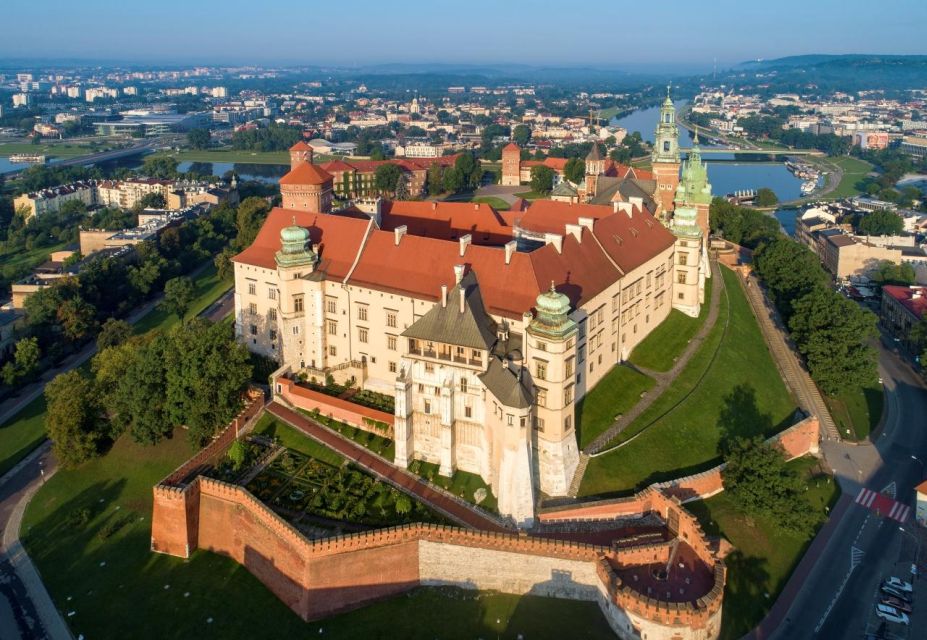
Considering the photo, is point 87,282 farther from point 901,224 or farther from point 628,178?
point 901,224

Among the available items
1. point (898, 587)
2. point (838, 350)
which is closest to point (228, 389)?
point (898, 587)

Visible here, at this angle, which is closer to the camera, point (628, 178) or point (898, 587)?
point (898, 587)

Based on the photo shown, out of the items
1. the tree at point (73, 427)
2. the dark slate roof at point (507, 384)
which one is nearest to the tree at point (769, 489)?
the dark slate roof at point (507, 384)

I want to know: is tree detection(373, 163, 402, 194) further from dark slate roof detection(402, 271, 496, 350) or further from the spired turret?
dark slate roof detection(402, 271, 496, 350)

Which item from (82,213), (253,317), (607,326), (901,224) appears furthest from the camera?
(82,213)

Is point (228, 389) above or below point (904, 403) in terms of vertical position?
above

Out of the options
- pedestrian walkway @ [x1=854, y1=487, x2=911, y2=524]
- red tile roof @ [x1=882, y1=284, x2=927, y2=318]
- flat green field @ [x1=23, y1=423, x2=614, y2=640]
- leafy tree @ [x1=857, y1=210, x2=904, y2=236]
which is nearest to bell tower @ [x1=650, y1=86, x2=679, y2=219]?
red tile roof @ [x1=882, y1=284, x2=927, y2=318]

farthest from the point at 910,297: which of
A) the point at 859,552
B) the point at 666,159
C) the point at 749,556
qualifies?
the point at 749,556

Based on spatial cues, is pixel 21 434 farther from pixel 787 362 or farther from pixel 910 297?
pixel 910 297
